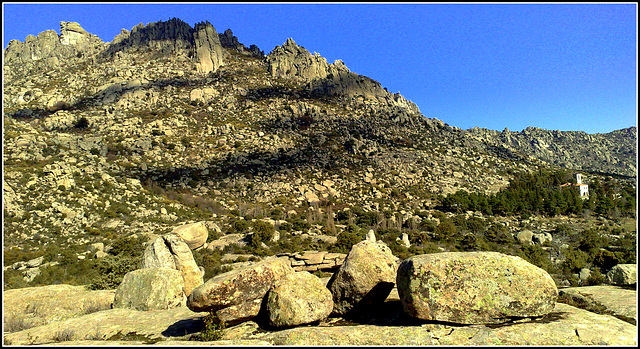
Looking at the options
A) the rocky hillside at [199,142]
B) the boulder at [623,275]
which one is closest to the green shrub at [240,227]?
the rocky hillside at [199,142]

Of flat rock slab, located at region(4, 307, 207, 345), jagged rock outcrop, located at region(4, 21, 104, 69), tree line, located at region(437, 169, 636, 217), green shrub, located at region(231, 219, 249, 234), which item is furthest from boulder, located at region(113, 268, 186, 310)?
jagged rock outcrop, located at region(4, 21, 104, 69)

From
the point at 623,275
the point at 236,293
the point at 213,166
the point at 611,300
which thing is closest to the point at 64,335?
the point at 236,293

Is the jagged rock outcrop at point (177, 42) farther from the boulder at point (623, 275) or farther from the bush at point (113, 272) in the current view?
the boulder at point (623, 275)

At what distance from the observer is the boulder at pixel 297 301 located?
7.67 m

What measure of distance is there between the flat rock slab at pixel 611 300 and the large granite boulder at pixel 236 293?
8.83 m

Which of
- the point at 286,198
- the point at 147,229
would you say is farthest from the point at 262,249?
the point at 286,198

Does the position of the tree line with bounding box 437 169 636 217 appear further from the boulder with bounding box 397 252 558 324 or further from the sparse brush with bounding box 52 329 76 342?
the sparse brush with bounding box 52 329 76 342

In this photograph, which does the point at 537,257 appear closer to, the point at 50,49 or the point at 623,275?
the point at 623,275

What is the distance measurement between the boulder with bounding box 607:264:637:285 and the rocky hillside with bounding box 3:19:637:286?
1241 inches

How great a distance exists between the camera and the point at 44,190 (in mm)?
32750

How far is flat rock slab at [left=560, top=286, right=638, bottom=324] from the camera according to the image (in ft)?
27.2

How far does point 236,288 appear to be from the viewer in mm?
8281

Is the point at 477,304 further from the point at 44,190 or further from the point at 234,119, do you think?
the point at 234,119

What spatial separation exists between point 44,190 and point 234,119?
42920 mm
